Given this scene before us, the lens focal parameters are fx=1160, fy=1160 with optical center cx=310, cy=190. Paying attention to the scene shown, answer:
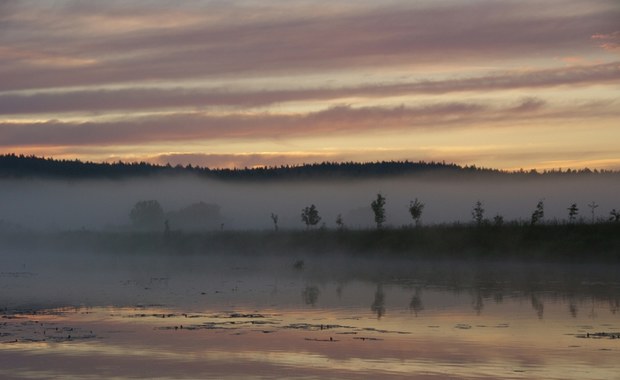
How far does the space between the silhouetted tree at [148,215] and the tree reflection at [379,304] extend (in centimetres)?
12315

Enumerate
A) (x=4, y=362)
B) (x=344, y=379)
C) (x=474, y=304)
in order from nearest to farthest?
(x=344, y=379) → (x=4, y=362) → (x=474, y=304)

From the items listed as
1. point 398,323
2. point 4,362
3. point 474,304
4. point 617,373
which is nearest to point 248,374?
point 4,362

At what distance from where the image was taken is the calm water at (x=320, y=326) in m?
27.6

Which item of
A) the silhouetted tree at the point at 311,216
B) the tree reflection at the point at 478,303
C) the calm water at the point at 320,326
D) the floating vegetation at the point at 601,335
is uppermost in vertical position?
the silhouetted tree at the point at 311,216

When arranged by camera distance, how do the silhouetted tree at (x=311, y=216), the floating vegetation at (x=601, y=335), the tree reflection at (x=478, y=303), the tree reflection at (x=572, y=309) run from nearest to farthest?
the floating vegetation at (x=601, y=335) → the tree reflection at (x=572, y=309) → the tree reflection at (x=478, y=303) → the silhouetted tree at (x=311, y=216)

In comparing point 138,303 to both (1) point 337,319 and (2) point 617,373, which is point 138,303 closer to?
(1) point 337,319

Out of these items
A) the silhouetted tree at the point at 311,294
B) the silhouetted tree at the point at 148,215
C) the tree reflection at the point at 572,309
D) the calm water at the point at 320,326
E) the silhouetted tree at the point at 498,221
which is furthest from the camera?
the silhouetted tree at the point at 148,215

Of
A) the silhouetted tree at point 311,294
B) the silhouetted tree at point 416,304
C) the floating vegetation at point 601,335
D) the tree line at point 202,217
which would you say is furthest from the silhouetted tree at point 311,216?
the floating vegetation at point 601,335

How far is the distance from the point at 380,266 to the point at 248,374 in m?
50.6

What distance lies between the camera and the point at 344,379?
85.1 feet

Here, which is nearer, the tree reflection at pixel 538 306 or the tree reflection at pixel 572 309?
the tree reflection at pixel 572 309

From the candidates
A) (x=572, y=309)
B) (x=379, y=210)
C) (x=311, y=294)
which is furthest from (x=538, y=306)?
(x=379, y=210)

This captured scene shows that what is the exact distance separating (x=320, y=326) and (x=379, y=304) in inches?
340

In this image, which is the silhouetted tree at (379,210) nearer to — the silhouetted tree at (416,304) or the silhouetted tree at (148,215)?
the silhouetted tree at (416,304)
